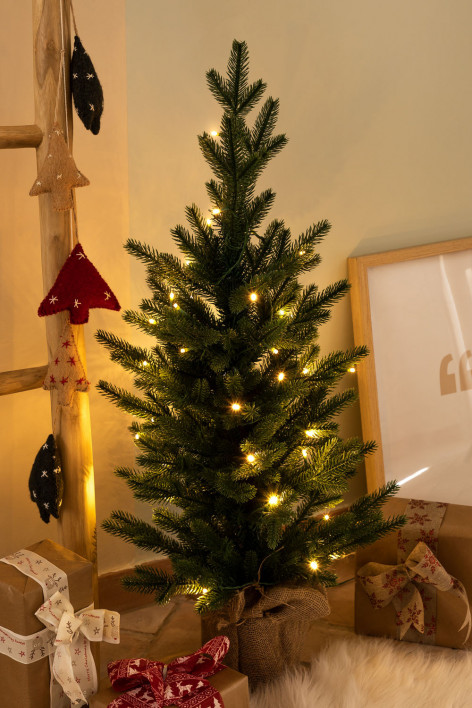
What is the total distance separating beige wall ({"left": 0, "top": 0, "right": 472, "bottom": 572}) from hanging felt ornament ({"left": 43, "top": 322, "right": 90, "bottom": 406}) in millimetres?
336

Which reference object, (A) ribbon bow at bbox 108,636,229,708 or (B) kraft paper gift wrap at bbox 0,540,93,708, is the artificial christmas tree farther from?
(B) kraft paper gift wrap at bbox 0,540,93,708

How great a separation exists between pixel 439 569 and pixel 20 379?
42.0 inches

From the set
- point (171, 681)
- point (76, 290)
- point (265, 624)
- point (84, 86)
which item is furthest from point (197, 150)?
point (171, 681)

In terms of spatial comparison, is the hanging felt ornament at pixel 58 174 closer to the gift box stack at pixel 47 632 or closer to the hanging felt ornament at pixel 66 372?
the hanging felt ornament at pixel 66 372

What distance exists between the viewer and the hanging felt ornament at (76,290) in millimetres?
1482

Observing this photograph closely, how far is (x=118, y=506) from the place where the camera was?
2.04 meters

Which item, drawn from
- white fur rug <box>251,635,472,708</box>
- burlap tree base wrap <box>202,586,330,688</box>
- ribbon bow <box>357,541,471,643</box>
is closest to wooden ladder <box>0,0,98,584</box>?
burlap tree base wrap <box>202,586,330,688</box>

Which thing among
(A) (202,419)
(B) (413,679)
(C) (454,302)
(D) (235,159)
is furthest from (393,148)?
(B) (413,679)

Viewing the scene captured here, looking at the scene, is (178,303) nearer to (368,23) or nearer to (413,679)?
(413,679)

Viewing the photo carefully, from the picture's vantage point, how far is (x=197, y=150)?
2.03 m

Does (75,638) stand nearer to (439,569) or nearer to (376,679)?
(376,679)

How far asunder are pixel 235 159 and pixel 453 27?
1295 millimetres

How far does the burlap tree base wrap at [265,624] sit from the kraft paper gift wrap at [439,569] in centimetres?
29

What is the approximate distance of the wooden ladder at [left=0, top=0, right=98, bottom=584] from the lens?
4.93 ft
